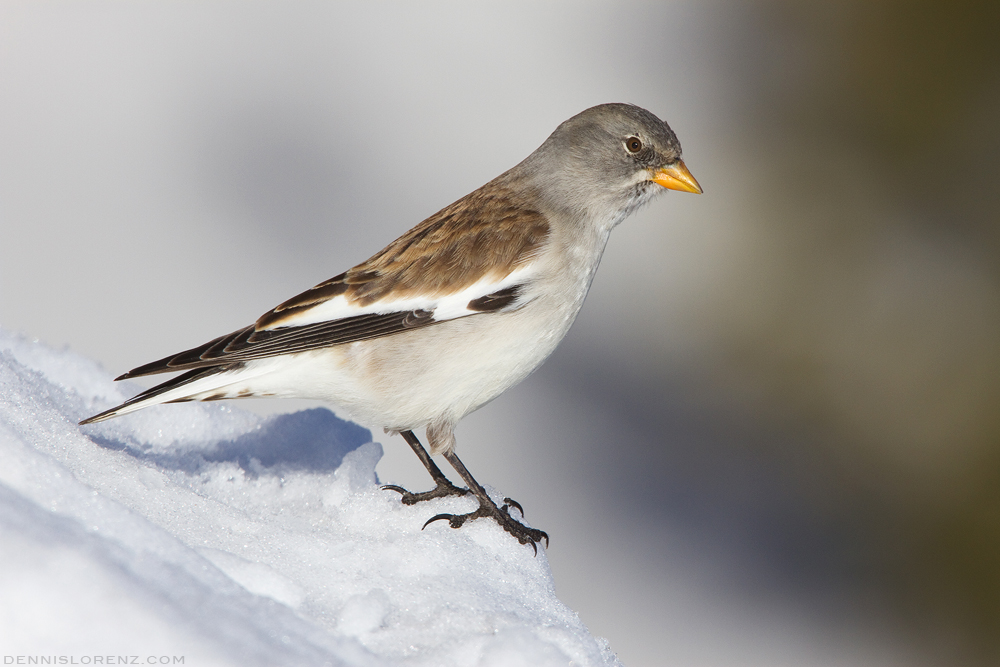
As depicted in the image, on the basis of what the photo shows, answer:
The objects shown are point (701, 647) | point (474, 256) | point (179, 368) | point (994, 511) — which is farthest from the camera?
point (701, 647)

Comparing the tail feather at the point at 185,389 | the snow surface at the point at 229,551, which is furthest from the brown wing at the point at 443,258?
the snow surface at the point at 229,551

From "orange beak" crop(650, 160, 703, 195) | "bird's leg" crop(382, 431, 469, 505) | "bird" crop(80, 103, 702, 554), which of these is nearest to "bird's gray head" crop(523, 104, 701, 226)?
"orange beak" crop(650, 160, 703, 195)

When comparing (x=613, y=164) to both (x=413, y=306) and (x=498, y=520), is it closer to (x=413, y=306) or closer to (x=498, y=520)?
(x=413, y=306)

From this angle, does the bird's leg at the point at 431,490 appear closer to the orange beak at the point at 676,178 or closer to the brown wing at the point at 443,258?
the brown wing at the point at 443,258

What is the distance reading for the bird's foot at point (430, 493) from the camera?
2.01 metres

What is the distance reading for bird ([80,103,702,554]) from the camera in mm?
1891

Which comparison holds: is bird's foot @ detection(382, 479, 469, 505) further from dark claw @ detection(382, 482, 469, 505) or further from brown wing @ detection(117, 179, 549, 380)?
brown wing @ detection(117, 179, 549, 380)

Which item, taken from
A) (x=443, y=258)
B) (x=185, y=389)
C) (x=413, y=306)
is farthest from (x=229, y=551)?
(x=443, y=258)

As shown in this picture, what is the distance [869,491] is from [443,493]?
356cm

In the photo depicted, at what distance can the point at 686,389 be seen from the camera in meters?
5.40

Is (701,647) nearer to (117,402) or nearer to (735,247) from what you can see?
(735,247)

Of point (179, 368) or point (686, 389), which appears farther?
point (686, 389)

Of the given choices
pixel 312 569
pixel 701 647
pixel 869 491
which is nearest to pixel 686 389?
pixel 869 491

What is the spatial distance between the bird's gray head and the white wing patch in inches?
15.0
